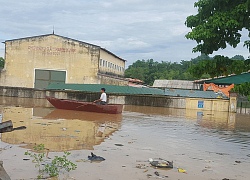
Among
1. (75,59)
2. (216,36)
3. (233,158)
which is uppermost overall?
(75,59)

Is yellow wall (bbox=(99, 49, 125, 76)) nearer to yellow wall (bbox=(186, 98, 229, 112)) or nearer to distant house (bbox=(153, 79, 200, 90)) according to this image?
distant house (bbox=(153, 79, 200, 90))

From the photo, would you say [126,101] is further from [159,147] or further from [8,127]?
[8,127]

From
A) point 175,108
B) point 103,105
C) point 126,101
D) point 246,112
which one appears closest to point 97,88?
point 126,101

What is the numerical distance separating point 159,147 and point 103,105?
10280 mm

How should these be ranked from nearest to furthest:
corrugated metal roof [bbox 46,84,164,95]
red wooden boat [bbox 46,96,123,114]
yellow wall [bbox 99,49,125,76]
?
red wooden boat [bbox 46,96,123,114] → corrugated metal roof [bbox 46,84,164,95] → yellow wall [bbox 99,49,125,76]

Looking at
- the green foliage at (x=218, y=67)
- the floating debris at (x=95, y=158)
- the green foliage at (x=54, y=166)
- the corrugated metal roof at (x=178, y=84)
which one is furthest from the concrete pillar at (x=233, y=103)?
the green foliage at (x=54, y=166)

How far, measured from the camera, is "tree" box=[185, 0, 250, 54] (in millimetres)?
6773

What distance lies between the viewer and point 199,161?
28.9 feet

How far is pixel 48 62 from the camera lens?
124 ft

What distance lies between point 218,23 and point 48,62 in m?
33.1

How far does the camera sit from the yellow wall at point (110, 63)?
40.6 metres

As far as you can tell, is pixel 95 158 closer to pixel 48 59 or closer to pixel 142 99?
pixel 142 99

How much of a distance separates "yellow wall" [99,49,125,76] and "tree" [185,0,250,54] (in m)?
32.2

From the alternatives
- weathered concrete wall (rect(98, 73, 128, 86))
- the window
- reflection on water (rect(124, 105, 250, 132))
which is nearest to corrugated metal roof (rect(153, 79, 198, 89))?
weathered concrete wall (rect(98, 73, 128, 86))
